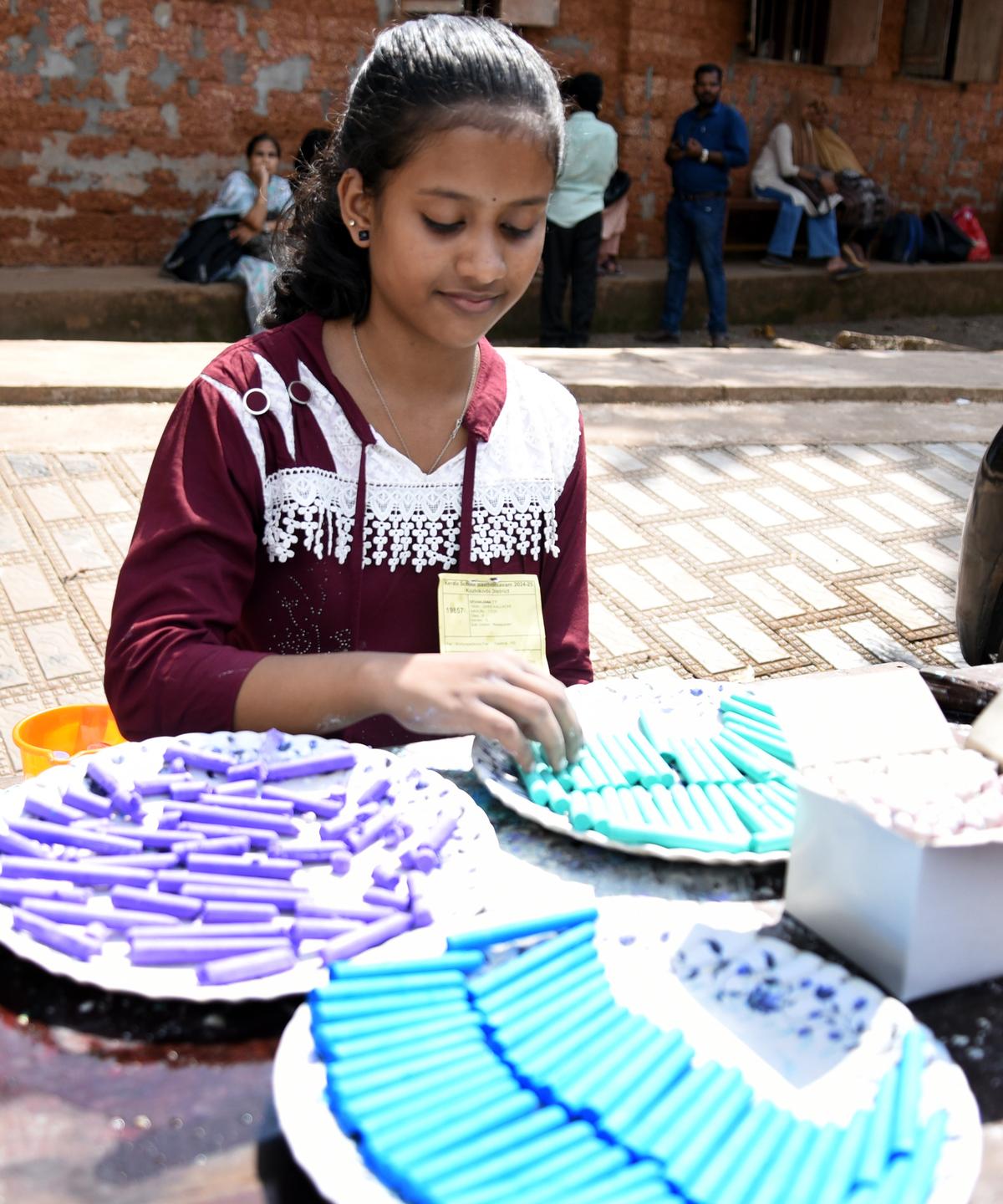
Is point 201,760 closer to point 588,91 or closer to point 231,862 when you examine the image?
point 231,862

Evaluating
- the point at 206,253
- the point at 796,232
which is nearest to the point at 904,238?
the point at 796,232

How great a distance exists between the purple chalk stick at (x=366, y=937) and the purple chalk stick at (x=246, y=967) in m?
0.03

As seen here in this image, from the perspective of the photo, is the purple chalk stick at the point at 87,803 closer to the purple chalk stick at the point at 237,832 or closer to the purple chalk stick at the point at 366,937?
the purple chalk stick at the point at 237,832

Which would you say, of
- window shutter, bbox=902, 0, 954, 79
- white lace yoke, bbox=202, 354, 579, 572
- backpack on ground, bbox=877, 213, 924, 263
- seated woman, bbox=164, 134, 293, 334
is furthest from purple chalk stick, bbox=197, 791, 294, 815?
window shutter, bbox=902, 0, 954, 79

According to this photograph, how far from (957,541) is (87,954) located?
4.23m

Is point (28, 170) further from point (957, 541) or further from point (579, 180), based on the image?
point (957, 541)

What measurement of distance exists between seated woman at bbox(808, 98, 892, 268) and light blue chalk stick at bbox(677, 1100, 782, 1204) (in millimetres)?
10935

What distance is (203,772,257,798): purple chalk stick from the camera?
4.02 ft

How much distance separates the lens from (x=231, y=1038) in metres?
0.96

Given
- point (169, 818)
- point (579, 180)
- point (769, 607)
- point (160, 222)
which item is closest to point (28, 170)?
point (160, 222)

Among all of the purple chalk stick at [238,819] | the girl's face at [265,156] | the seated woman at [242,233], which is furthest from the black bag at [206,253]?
the purple chalk stick at [238,819]

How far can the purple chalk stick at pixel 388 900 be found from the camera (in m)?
1.08

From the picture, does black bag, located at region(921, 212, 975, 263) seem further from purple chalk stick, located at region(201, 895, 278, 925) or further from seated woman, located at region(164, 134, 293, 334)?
purple chalk stick, located at region(201, 895, 278, 925)

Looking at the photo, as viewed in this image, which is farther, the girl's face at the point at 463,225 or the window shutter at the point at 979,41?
the window shutter at the point at 979,41
